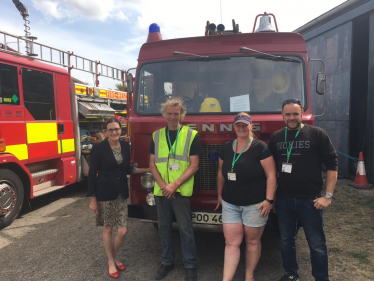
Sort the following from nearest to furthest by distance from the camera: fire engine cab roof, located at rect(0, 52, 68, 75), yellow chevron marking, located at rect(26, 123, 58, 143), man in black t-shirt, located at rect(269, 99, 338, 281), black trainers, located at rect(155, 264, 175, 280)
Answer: man in black t-shirt, located at rect(269, 99, 338, 281) < black trainers, located at rect(155, 264, 175, 280) < fire engine cab roof, located at rect(0, 52, 68, 75) < yellow chevron marking, located at rect(26, 123, 58, 143)

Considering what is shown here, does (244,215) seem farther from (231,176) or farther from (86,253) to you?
(86,253)

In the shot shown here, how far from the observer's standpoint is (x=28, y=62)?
5.18 m

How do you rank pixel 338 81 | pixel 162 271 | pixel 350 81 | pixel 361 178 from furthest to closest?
pixel 338 81 < pixel 350 81 < pixel 361 178 < pixel 162 271

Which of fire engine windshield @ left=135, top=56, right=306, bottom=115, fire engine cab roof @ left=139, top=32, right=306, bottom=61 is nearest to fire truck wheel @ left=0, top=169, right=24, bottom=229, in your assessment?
fire engine windshield @ left=135, top=56, right=306, bottom=115

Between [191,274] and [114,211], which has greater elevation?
[114,211]

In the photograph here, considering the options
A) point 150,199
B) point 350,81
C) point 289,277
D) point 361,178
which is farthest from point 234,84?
point 350,81

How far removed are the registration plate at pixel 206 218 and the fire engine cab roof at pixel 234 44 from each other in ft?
6.13

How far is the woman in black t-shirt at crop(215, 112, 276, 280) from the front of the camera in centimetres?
263

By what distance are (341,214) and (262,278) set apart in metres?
2.64

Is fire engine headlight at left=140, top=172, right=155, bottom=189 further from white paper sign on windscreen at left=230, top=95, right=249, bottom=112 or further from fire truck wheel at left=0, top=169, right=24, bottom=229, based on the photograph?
fire truck wheel at left=0, top=169, right=24, bottom=229

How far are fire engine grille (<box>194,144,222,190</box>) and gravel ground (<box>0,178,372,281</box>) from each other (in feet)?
2.58

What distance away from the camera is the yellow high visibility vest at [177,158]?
9.60 ft

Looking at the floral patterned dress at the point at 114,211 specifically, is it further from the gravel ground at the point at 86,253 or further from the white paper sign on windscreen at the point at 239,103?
the white paper sign on windscreen at the point at 239,103

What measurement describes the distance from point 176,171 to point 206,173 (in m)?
0.48
